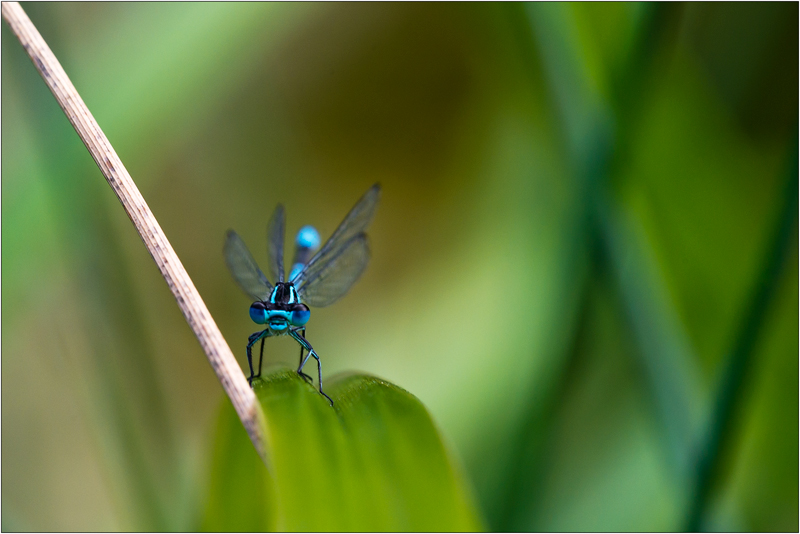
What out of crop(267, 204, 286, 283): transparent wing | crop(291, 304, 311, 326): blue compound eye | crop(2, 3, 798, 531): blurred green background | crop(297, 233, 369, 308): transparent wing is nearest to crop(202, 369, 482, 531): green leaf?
crop(2, 3, 798, 531): blurred green background

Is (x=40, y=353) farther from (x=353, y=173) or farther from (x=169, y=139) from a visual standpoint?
(x=353, y=173)

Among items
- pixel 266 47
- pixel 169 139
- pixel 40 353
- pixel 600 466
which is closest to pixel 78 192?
pixel 169 139

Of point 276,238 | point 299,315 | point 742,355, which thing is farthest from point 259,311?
point 742,355

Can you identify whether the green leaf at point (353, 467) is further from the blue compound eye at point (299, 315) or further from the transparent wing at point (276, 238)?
the transparent wing at point (276, 238)

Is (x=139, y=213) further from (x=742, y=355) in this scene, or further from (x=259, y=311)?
(x=742, y=355)

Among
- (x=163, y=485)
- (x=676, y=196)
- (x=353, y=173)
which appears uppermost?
(x=353, y=173)

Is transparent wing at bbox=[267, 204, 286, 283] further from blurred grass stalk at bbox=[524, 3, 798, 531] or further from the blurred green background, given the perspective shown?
blurred grass stalk at bbox=[524, 3, 798, 531]

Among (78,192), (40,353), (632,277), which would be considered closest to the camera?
(632,277)
